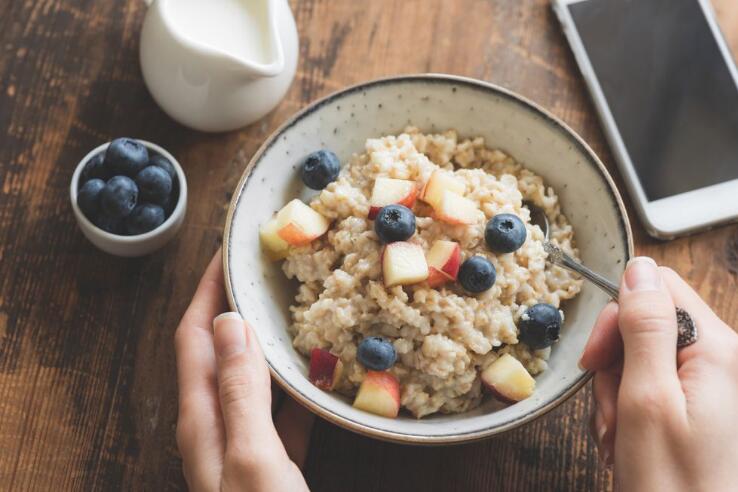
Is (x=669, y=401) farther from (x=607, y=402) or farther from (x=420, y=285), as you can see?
(x=420, y=285)

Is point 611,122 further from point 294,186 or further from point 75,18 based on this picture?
point 75,18

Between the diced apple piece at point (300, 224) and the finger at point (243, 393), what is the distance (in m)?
0.19

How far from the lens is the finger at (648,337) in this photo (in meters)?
1.12

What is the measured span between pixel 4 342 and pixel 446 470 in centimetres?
92

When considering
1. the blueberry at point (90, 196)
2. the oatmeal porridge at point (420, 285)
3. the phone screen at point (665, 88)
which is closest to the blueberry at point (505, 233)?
the oatmeal porridge at point (420, 285)

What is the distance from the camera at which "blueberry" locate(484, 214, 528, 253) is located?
1.32 meters

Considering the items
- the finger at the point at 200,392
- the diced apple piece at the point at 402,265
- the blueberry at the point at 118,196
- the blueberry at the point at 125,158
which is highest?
the diced apple piece at the point at 402,265

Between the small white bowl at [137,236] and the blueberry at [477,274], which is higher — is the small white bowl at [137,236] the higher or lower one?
the lower one

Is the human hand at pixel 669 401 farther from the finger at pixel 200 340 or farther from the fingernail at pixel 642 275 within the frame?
the finger at pixel 200 340

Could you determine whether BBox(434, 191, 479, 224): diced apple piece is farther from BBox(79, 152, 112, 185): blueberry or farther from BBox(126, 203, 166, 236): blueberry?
BBox(79, 152, 112, 185): blueberry

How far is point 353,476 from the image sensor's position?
59.5 inches

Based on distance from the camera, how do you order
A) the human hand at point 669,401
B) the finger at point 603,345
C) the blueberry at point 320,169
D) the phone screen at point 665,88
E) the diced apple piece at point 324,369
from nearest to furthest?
1. the human hand at point 669,401
2. the finger at point 603,345
3. the diced apple piece at point 324,369
4. the blueberry at point 320,169
5. the phone screen at point 665,88

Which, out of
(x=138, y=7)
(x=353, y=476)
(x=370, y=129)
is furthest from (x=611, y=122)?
(x=138, y=7)

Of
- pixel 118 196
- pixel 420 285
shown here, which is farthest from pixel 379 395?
pixel 118 196
